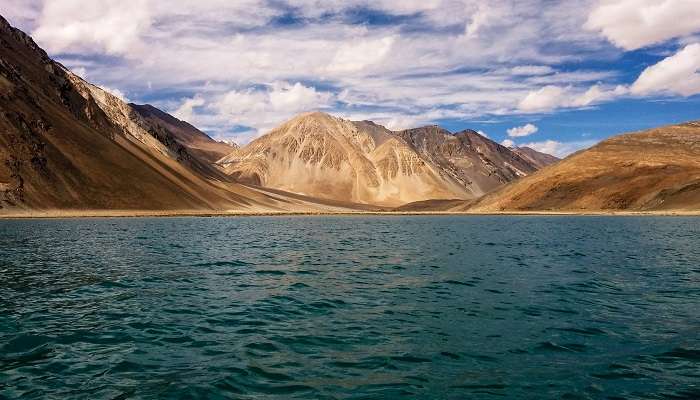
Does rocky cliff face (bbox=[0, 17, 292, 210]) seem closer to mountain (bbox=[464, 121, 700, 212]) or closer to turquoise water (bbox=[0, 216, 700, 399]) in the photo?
turquoise water (bbox=[0, 216, 700, 399])

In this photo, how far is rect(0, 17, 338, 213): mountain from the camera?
132000 millimetres

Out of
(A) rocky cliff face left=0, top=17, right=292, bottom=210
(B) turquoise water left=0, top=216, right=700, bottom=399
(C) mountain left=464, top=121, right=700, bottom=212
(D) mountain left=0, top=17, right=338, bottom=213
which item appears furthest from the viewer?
(C) mountain left=464, top=121, right=700, bottom=212

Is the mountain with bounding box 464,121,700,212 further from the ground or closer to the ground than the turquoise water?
further from the ground

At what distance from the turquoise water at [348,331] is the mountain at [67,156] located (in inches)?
4373

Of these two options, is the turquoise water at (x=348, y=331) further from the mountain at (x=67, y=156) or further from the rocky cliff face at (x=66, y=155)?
the rocky cliff face at (x=66, y=155)

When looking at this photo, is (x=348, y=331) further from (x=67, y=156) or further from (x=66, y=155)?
(x=66, y=155)

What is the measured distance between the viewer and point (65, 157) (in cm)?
14475

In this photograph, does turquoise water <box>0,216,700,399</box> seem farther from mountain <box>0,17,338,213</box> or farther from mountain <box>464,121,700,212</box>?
mountain <box>464,121,700,212</box>

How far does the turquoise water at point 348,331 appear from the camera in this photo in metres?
12.5

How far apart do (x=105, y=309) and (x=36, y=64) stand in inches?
7423

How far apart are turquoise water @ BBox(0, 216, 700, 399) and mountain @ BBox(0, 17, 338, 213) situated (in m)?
111

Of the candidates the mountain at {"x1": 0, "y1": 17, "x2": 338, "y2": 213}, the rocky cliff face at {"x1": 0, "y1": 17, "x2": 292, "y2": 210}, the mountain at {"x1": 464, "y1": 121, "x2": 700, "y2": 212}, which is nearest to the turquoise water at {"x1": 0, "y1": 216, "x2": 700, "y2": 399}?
the mountain at {"x1": 0, "y1": 17, "x2": 338, "y2": 213}

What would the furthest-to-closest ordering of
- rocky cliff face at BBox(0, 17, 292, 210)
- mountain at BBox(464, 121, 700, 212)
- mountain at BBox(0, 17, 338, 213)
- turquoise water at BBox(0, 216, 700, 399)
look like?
mountain at BBox(464, 121, 700, 212) < rocky cliff face at BBox(0, 17, 292, 210) < mountain at BBox(0, 17, 338, 213) < turquoise water at BBox(0, 216, 700, 399)

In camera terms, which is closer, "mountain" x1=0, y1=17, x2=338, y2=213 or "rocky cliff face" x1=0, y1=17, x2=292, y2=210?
"mountain" x1=0, y1=17, x2=338, y2=213
